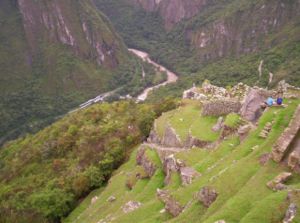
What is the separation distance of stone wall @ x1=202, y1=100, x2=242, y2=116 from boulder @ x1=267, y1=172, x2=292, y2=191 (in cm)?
1687

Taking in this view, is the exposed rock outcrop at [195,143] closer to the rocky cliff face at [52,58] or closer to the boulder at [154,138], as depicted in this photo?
the boulder at [154,138]

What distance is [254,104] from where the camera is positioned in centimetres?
2973

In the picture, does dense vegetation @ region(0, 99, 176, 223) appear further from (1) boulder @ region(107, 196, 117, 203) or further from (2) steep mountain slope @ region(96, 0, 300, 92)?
(2) steep mountain slope @ region(96, 0, 300, 92)

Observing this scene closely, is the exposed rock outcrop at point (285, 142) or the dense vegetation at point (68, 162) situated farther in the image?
the dense vegetation at point (68, 162)

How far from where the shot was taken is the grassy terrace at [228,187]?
51.7ft

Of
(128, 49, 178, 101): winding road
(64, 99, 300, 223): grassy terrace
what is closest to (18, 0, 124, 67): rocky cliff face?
(128, 49, 178, 101): winding road

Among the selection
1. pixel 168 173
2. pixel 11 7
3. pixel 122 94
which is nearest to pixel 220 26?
pixel 122 94

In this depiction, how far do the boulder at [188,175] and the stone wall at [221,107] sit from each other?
34.4ft

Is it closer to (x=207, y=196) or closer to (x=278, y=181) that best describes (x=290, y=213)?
(x=278, y=181)

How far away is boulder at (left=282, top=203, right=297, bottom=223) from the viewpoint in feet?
43.4

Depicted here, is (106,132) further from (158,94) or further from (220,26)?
(220,26)

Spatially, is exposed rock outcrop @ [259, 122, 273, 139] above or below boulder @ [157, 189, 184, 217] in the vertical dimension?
above

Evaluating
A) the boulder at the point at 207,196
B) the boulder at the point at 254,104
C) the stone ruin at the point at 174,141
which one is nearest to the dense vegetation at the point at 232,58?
the stone ruin at the point at 174,141

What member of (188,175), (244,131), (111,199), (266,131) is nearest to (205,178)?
(188,175)
